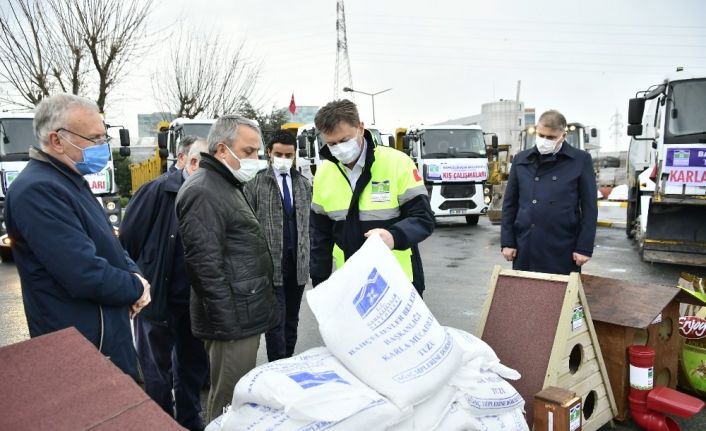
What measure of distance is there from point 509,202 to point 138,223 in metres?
2.64

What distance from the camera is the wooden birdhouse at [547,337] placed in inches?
107

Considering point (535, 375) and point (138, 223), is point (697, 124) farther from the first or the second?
point (138, 223)

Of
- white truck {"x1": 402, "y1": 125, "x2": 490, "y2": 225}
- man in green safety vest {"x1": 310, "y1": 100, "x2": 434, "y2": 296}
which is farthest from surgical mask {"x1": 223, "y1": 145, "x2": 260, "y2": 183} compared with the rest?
white truck {"x1": 402, "y1": 125, "x2": 490, "y2": 225}

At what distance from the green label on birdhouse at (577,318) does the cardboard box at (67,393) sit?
217 cm

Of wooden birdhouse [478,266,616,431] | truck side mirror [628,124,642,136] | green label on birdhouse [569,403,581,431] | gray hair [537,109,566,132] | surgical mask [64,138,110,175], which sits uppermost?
truck side mirror [628,124,642,136]

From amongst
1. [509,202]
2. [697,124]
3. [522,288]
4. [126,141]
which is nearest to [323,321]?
[522,288]

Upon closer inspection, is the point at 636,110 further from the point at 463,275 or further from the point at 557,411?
the point at 557,411

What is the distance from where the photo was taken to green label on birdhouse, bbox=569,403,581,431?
7.97 feet

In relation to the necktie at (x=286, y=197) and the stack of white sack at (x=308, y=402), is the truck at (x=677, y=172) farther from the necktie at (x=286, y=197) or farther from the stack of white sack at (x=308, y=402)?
the stack of white sack at (x=308, y=402)

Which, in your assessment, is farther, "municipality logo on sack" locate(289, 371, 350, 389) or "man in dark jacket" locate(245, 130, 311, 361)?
"man in dark jacket" locate(245, 130, 311, 361)

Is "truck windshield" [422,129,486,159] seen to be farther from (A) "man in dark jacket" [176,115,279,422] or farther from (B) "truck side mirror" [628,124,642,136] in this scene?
(A) "man in dark jacket" [176,115,279,422]

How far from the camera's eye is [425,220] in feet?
8.96

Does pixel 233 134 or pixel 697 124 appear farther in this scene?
pixel 697 124

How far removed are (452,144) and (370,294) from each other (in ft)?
40.2
